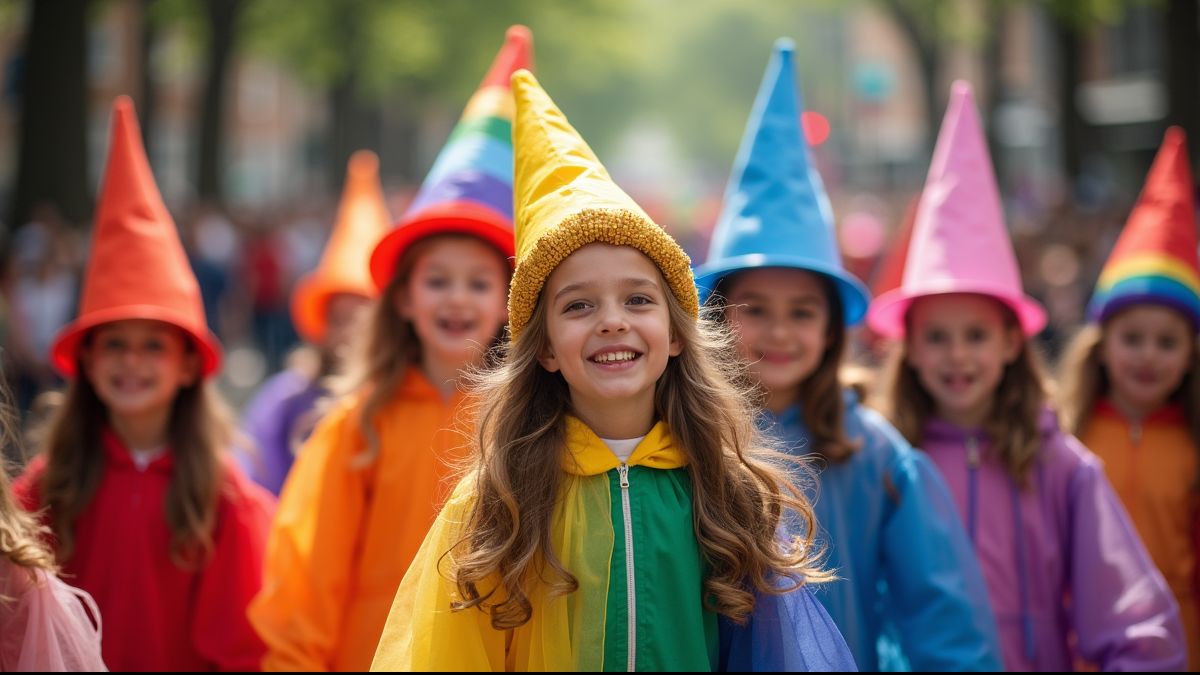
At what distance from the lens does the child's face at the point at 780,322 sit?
14.8 feet

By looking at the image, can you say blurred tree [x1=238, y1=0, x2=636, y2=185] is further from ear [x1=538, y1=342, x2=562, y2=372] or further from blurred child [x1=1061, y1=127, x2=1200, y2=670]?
ear [x1=538, y1=342, x2=562, y2=372]

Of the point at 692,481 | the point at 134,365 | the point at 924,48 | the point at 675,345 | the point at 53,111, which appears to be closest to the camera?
the point at 692,481

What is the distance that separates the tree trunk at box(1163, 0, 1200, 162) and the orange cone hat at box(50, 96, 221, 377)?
466 inches

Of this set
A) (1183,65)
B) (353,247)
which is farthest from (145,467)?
(1183,65)

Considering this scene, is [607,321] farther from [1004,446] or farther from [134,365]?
[134,365]

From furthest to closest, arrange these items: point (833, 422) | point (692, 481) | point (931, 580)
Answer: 1. point (833, 422)
2. point (931, 580)
3. point (692, 481)

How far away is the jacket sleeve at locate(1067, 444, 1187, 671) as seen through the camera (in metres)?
4.45

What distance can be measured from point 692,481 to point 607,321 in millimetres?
461

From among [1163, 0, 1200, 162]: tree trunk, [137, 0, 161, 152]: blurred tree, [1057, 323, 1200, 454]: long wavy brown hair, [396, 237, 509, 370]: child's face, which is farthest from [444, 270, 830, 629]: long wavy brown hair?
[137, 0, 161, 152]: blurred tree

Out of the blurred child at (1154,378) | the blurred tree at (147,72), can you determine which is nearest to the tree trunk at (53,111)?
the blurred tree at (147,72)

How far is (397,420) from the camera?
4844mm

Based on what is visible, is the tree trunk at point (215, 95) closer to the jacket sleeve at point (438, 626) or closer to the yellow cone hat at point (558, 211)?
the yellow cone hat at point (558, 211)

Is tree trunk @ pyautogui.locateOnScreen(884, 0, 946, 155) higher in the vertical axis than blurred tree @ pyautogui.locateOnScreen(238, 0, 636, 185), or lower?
lower

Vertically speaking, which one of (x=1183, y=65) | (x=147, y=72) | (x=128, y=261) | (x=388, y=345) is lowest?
(x=388, y=345)
